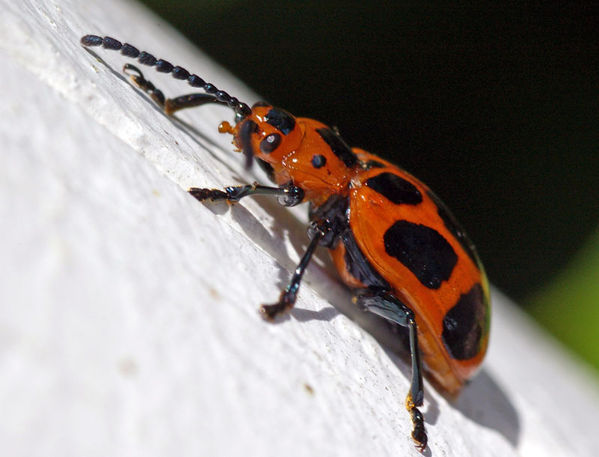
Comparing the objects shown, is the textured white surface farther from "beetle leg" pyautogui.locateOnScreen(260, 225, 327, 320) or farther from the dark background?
the dark background

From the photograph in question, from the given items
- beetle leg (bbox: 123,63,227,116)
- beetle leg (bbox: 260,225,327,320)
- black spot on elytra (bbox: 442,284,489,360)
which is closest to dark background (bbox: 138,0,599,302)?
black spot on elytra (bbox: 442,284,489,360)

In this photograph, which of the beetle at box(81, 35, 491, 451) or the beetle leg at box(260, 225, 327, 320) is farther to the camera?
the beetle at box(81, 35, 491, 451)

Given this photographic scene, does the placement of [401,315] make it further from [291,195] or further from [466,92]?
[466,92]

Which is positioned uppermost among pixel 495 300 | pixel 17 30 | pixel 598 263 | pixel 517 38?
pixel 517 38

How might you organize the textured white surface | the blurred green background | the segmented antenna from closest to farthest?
the textured white surface → the segmented antenna → the blurred green background

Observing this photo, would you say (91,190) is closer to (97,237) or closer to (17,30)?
(97,237)

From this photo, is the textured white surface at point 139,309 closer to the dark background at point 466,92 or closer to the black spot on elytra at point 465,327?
the black spot on elytra at point 465,327

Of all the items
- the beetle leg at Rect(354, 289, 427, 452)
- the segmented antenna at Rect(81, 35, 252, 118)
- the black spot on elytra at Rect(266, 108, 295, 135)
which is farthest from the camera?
the black spot on elytra at Rect(266, 108, 295, 135)

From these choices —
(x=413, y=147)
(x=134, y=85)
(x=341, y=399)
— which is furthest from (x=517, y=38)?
(x=341, y=399)

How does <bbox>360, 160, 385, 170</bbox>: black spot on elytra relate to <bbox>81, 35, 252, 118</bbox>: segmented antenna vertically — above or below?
above
